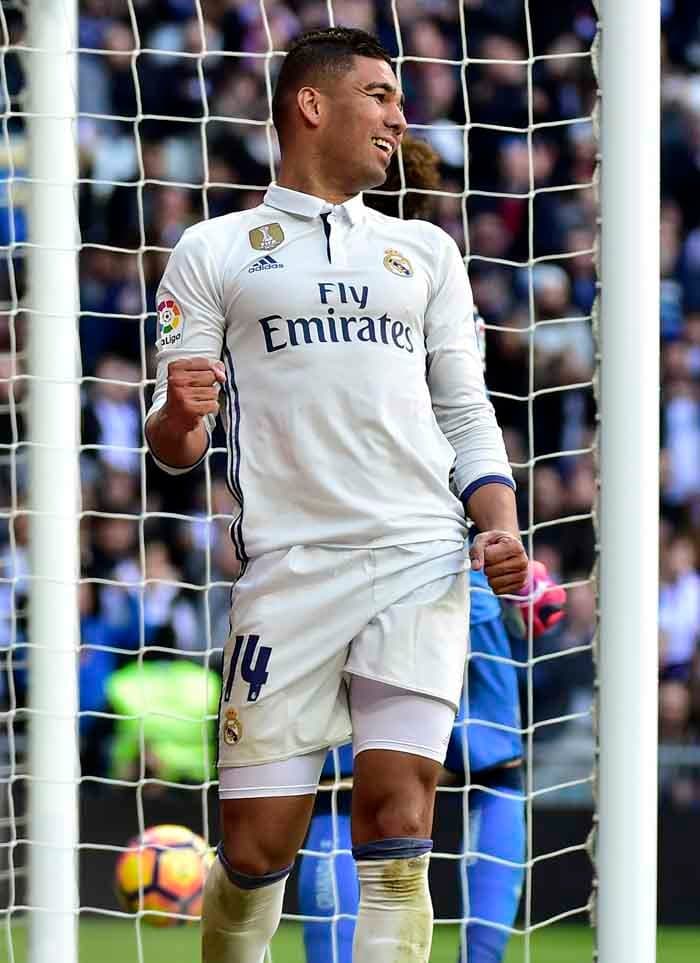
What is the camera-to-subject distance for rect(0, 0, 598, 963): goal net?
5.45 meters

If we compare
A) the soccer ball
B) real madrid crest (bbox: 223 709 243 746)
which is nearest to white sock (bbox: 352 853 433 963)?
real madrid crest (bbox: 223 709 243 746)

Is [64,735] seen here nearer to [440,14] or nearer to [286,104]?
[286,104]

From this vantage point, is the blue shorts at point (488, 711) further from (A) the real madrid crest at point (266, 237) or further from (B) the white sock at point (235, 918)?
(A) the real madrid crest at point (266, 237)

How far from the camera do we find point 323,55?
2756 millimetres

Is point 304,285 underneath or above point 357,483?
above

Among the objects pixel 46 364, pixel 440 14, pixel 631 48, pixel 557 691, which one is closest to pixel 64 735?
pixel 46 364

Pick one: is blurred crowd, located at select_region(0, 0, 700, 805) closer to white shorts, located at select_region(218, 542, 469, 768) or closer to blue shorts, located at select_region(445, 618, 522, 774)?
blue shorts, located at select_region(445, 618, 522, 774)

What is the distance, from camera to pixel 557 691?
5.98m

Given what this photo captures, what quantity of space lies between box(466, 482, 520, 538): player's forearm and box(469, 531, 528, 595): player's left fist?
79 mm

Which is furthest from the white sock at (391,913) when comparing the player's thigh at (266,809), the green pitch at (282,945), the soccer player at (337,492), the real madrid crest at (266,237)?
the green pitch at (282,945)

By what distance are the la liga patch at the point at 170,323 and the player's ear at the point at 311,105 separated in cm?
35

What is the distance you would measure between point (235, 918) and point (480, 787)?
33.0 inches

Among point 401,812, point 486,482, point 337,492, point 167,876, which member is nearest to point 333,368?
point 337,492

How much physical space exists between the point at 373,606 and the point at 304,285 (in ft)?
1.58
